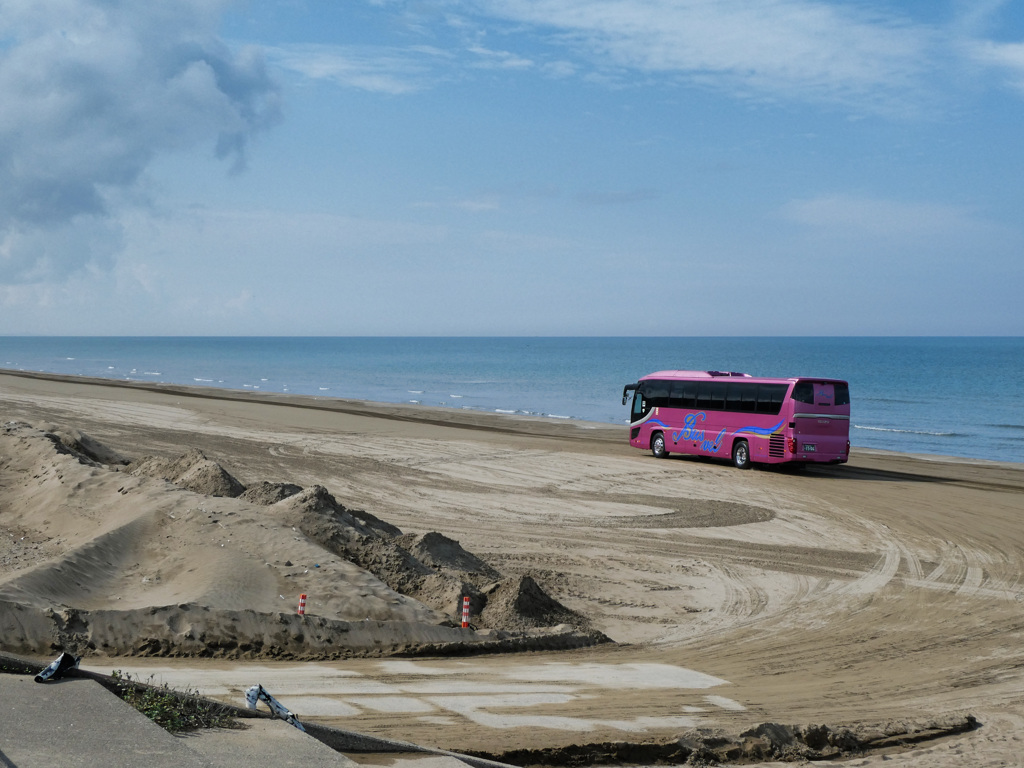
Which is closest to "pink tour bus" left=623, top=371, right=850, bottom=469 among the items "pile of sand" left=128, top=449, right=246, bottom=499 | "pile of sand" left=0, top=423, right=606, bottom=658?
"pile of sand" left=0, top=423, right=606, bottom=658

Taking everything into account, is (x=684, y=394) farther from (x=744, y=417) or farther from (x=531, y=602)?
(x=531, y=602)

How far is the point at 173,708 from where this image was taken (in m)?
7.05

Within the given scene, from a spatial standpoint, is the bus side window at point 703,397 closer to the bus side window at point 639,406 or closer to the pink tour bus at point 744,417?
the pink tour bus at point 744,417

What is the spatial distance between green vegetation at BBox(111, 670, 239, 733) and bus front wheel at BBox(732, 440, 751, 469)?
25.6m

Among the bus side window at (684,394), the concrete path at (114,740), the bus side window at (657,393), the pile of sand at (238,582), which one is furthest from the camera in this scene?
the bus side window at (657,393)

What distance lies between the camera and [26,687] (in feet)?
23.2

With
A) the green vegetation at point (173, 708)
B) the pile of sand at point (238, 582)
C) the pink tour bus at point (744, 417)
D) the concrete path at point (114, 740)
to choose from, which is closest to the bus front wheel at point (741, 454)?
the pink tour bus at point (744, 417)

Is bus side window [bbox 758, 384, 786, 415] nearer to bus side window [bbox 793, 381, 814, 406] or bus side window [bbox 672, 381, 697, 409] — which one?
bus side window [bbox 793, 381, 814, 406]

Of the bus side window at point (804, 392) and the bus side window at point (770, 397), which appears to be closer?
the bus side window at point (804, 392)

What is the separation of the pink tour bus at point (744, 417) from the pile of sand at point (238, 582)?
640 inches

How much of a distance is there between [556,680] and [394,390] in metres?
73.2

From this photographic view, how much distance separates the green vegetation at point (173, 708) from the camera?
6898 millimetres

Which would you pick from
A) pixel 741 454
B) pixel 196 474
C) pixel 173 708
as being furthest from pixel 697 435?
pixel 173 708

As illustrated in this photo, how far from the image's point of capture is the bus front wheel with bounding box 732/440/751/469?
31156mm
